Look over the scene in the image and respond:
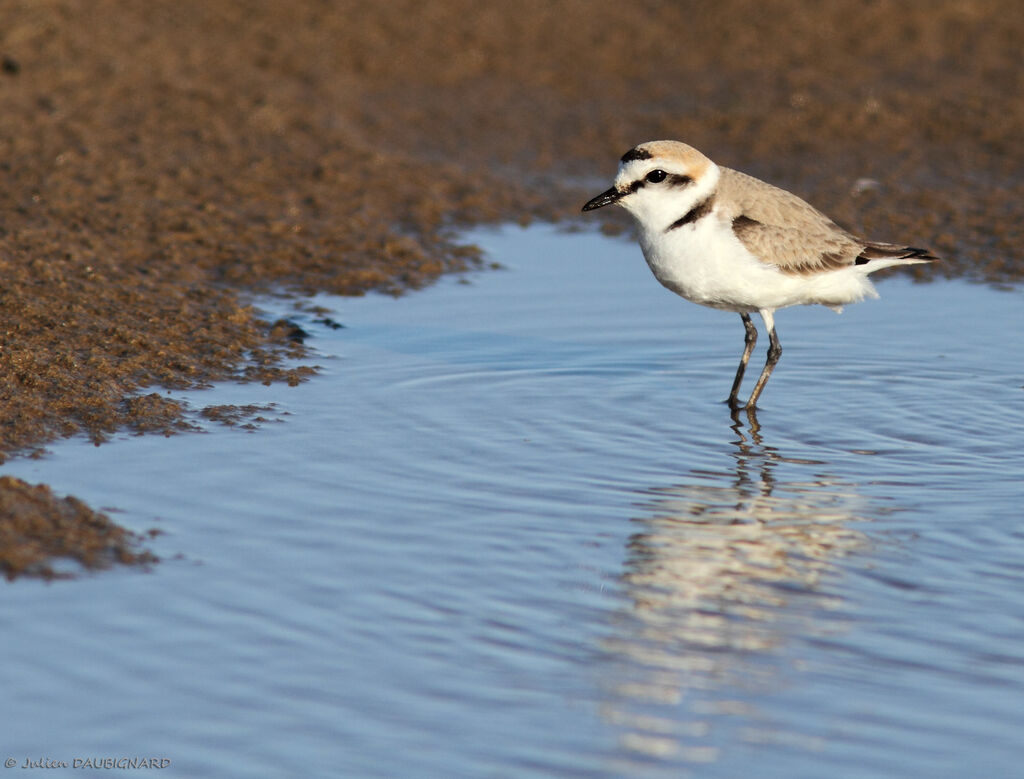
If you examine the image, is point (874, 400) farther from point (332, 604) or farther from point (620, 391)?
point (332, 604)

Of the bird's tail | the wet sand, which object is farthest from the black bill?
the wet sand

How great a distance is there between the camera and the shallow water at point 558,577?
4.23m

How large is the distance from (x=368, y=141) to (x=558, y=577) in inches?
A: 317

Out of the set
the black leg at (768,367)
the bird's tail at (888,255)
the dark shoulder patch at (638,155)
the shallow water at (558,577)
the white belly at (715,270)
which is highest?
the dark shoulder patch at (638,155)

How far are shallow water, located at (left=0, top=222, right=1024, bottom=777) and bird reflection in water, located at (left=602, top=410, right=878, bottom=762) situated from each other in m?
0.01

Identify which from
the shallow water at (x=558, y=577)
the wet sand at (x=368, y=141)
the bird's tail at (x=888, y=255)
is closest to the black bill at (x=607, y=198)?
the shallow water at (x=558, y=577)

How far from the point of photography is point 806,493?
652 centimetres

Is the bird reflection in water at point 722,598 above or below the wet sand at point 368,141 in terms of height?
below

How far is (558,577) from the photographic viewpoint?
17.8 ft

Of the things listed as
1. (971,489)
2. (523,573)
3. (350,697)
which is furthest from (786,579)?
(350,697)

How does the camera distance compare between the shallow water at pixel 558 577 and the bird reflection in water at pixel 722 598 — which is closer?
the shallow water at pixel 558 577

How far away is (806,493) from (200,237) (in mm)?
5238

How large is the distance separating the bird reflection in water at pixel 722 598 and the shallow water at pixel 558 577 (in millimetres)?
13

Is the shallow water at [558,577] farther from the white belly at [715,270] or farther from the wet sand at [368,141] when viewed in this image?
the wet sand at [368,141]
